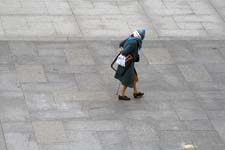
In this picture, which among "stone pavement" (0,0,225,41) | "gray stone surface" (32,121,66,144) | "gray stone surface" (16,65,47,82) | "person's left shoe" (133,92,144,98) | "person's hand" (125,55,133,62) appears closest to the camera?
"gray stone surface" (32,121,66,144)

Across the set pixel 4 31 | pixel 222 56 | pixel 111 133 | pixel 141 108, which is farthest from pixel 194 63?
pixel 4 31

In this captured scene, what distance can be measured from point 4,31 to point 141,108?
185 inches

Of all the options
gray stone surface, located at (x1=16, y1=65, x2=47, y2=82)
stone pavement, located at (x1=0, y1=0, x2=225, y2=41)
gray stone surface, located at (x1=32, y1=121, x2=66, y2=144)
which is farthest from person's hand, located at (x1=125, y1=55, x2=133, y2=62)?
stone pavement, located at (x1=0, y1=0, x2=225, y2=41)

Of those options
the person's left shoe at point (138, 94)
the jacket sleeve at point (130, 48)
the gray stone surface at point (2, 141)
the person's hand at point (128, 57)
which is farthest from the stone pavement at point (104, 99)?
the jacket sleeve at point (130, 48)

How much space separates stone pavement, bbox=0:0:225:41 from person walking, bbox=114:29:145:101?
317cm

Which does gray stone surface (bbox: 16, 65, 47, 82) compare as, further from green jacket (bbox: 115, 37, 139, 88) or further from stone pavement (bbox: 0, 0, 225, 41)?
green jacket (bbox: 115, 37, 139, 88)

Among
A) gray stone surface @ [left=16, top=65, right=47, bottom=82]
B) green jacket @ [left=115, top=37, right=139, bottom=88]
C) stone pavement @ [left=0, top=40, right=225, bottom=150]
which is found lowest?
gray stone surface @ [left=16, top=65, right=47, bottom=82]

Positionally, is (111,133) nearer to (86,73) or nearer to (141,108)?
(141,108)

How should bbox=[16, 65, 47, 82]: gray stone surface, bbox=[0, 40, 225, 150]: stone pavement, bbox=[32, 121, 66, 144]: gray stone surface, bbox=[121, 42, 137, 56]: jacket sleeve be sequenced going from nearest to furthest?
1. bbox=[32, 121, 66, 144]: gray stone surface
2. bbox=[0, 40, 225, 150]: stone pavement
3. bbox=[121, 42, 137, 56]: jacket sleeve
4. bbox=[16, 65, 47, 82]: gray stone surface

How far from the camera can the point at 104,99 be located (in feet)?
42.1

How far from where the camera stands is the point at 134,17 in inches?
669

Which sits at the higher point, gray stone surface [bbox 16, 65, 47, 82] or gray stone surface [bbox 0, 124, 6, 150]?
gray stone surface [bbox 0, 124, 6, 150]

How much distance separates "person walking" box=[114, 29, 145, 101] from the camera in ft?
39.9

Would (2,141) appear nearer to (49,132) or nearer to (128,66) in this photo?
(49,132)
